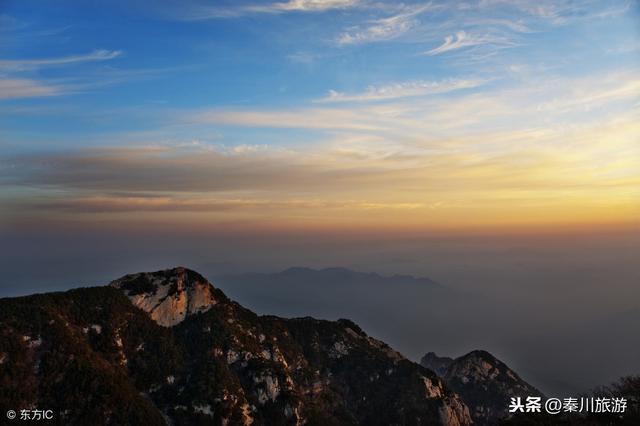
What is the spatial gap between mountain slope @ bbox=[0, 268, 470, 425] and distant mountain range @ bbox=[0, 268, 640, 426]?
326 millimetres

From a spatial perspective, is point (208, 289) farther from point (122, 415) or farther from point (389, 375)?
point (389, 375)

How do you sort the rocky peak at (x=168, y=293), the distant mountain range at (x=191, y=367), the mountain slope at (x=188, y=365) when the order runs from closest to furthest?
the distant mountain range at (x=191, y=367)
the mountain slope at (x=188, y=365)
the rocky peak at (x=168, y=293)

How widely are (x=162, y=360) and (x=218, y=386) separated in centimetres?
1788

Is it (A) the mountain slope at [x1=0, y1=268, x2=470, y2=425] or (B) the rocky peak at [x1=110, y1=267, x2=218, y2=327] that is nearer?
(A) the mountain slope at [x1=0, y1=268, x2=470, y2=425]

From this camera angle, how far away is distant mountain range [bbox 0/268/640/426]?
106 metres

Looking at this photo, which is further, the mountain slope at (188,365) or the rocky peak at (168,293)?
the rocky peak at (168,293)

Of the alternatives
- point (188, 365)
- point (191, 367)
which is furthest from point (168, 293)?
point (191, 367)

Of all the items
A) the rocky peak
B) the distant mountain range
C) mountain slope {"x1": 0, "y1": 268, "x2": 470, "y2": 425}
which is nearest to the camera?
the distant mountain range

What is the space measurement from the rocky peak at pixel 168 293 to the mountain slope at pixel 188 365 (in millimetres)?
350

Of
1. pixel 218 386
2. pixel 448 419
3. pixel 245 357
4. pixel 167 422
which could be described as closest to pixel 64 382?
pixel 167 422

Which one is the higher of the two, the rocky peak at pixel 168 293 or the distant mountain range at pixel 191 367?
the rocky peak at pixel 168 293

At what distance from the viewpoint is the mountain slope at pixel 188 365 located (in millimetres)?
106875

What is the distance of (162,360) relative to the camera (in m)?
129

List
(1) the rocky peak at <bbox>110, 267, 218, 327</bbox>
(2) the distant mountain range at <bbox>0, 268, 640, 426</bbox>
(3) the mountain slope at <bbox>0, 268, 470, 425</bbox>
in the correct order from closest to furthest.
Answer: (2) the distant mountain range at <bbox>0, 268, 640, 426</bbox>, (3) the mountain slope at <bbox>0, 268, 470, 425</bbox>, (1) the rocky peak at <bbox>110, 267, 218, 327</bbox>
